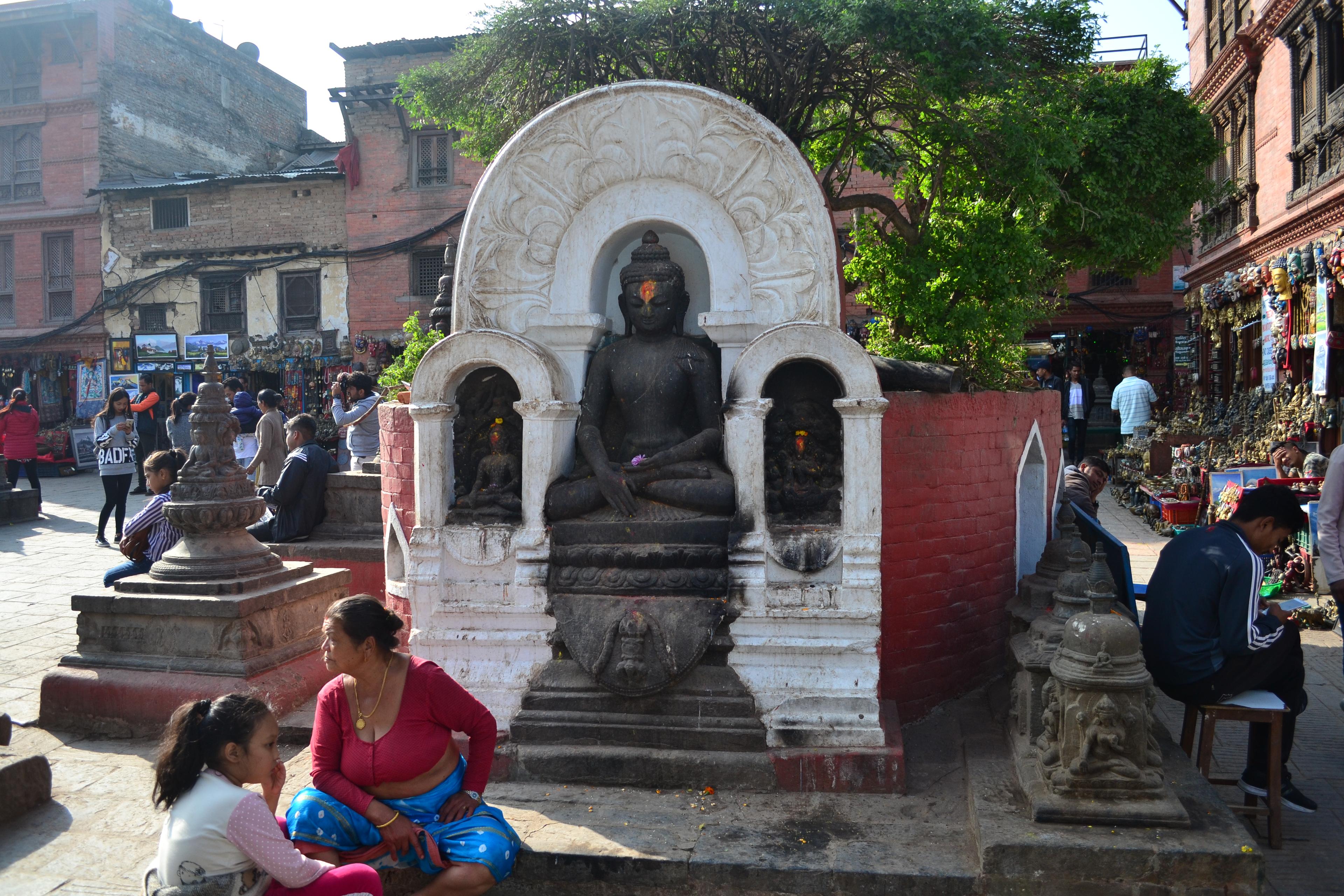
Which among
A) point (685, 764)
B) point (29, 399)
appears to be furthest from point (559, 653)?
point (29, 399)

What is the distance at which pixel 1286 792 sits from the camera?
4406 millimetres

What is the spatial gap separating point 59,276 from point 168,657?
21.6m

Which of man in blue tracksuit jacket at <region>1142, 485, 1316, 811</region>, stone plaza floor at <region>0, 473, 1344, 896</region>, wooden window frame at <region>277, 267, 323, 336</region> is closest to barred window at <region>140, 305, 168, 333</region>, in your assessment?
wooden window frame at <region>277, 267, 323, 336</region>

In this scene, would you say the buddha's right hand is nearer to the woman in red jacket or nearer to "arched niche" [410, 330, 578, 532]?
"arched niche" [410, 330, 578, 532]

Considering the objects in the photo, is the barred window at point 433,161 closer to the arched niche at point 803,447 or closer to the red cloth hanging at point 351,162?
the red cloth hanging at point 351,162

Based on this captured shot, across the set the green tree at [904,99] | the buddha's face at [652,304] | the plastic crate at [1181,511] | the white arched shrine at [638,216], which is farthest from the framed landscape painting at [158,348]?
the plastic crate at [1181,511]

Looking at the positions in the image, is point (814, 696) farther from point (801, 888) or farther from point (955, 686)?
point (955, 686)

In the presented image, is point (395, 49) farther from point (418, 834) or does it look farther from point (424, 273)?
point (418, 834)

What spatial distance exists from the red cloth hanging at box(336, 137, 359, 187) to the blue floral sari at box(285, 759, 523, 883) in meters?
19.5

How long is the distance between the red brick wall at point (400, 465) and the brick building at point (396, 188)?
15500 millimetres

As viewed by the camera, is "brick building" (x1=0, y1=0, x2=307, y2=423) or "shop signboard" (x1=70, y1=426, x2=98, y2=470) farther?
"brick building" (x1=0, y1=0, x2=307, y2=423)

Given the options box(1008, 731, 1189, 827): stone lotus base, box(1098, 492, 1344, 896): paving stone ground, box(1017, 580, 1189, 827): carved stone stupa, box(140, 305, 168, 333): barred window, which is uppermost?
box(140, 305, 168, 333): barred window

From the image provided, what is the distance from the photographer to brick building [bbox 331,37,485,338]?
20438mm

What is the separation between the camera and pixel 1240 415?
13.1 metres
